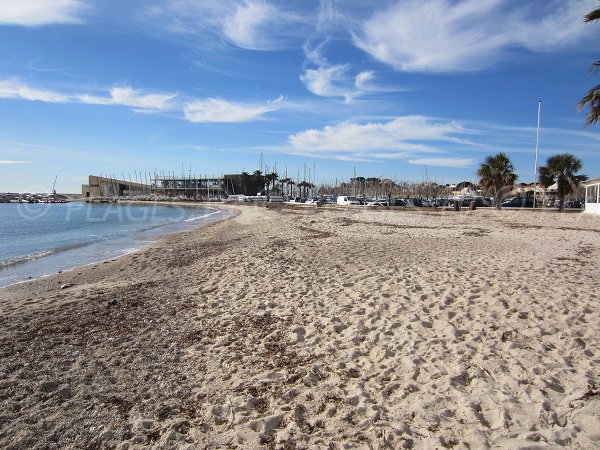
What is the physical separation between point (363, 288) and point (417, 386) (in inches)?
160

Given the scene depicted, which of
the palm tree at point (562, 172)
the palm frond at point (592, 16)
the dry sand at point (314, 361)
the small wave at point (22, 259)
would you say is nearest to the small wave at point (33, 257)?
the small wave at point (22, 259)

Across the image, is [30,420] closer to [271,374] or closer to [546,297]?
[271,374]

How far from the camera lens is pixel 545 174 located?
4047cm

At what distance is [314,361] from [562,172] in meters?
42.7

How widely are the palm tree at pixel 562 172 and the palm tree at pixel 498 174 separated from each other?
17.2ft

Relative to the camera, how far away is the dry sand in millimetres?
3995

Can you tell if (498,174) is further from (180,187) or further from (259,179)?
(180,187)

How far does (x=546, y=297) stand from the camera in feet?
24.8

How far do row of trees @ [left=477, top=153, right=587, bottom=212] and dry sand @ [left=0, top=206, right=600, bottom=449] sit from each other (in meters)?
34.0

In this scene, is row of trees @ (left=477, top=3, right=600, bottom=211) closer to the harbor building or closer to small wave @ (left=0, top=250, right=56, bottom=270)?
small wave @ (left=0, top=250, right=56, bottom=270)

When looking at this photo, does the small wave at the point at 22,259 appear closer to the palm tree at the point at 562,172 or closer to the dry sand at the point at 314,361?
the dry sand at the point at 314,361

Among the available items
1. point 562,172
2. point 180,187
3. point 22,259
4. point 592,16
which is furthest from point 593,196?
point 180,187

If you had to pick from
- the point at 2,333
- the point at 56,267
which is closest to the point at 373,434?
the point at 2,333

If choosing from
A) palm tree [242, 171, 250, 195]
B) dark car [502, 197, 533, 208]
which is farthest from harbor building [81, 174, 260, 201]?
dark car [502, 197, 533, 208]
